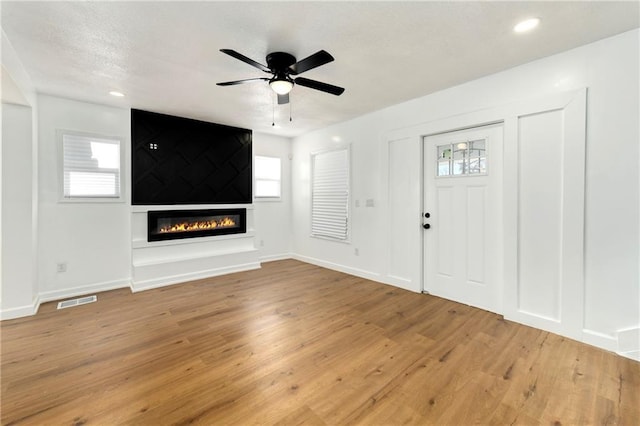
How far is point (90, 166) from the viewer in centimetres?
408

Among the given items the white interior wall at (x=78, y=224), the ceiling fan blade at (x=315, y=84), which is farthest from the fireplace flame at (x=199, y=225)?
the ceiling fan blade at (x=315, y=84)

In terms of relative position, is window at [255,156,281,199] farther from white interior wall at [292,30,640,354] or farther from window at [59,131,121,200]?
white interior wall at [292,30,640,354]

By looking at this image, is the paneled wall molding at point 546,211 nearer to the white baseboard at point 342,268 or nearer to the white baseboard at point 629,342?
the white baseboard at point 629,342

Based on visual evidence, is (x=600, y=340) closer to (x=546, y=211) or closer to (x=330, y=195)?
(x=546, y=211)

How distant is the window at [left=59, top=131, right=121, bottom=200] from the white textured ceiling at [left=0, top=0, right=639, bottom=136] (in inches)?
27.6

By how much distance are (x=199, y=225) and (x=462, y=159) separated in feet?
14.3

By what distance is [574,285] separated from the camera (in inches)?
105

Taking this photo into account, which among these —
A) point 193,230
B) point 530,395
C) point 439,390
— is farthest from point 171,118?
point 530,395

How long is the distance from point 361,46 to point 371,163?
223cm

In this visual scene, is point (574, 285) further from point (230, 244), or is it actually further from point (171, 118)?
point (171, 118)

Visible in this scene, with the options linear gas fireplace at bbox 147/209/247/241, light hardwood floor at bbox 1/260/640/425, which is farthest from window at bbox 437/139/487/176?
linear gas fireplace at bbox 147/209/247/241

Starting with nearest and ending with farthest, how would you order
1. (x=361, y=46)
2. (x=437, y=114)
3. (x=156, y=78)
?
(x=361, y=46) < (x=156, y=78) < (x=437, y=114)

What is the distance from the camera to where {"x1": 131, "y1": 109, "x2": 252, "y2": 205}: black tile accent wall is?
14.3 ft

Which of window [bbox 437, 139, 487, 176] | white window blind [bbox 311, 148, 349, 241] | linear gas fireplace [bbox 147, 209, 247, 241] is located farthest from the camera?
white window blind [bbox 311, 148, 349, 241]
